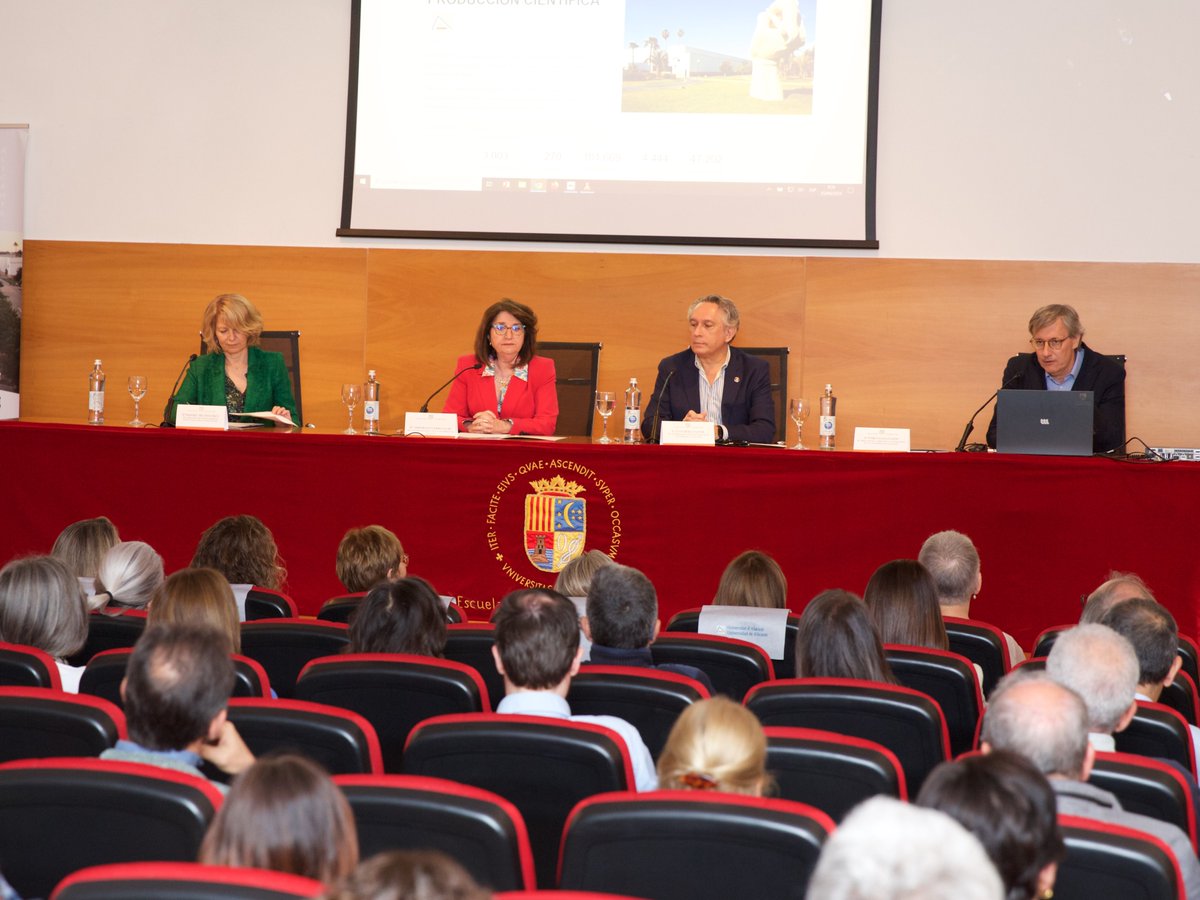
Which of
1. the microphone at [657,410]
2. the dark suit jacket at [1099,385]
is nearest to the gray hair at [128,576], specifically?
the microphone at [657,410]

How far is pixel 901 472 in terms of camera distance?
4.50 meters

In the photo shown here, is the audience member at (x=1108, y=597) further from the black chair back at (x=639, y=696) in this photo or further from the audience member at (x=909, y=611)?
the black chair back at (x=639, y=696)

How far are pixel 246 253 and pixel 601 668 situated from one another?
4801 millimetres

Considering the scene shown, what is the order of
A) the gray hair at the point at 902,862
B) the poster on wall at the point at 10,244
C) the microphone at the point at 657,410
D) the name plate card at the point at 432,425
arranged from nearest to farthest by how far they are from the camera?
the gray hair at the point at 902,862 < the name plate card at the point at 432,425 < the microphone at the point at 657,410 < the poster on wall at the point at 10,244

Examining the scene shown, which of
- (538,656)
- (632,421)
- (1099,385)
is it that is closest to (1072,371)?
(1099,385)

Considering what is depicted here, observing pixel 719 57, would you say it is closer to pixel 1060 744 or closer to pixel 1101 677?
pixel 1101 677

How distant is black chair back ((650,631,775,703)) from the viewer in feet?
9.10

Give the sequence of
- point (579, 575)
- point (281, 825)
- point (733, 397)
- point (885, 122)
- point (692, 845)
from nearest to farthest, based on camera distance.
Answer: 1. point (281, 825)
2. point (692, 845)
3. point (579, 575)
4. point (733, 397)
5. point (885, 122)

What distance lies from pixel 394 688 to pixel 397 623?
38 centimetres

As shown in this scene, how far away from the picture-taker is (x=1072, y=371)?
5.09 meters

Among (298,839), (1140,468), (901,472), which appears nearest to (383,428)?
(901,472)

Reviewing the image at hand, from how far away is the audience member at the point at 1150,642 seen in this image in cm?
269

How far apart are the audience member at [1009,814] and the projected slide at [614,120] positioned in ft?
16.3

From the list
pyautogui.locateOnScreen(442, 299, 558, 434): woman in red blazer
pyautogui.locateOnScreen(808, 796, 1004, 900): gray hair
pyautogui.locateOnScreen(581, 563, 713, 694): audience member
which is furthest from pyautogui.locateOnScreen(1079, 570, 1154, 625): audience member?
pyautogui.locateOnScreen(442, 299, 558, 434): woman in red blazer
